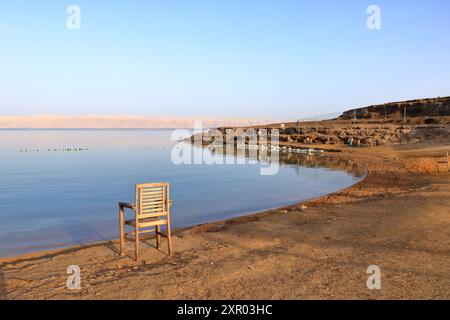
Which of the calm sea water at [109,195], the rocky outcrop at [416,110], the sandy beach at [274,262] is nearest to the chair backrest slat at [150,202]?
the sandy beach at [274,262]

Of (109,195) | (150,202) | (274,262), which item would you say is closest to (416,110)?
(109,195)

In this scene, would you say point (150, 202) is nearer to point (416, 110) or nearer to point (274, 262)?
point (274, 262)

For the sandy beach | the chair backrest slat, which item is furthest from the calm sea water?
the chair backrest slat

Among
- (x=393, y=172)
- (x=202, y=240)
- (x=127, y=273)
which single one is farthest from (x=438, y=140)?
(x=127, y=273)

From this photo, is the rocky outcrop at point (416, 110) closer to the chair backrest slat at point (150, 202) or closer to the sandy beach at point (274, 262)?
the sandy beach at point (274, 262)

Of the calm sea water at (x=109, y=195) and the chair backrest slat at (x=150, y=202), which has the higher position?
the chair backrest slat at (x=150, y=202)

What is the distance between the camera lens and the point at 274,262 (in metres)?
6.72

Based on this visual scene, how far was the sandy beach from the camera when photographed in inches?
215

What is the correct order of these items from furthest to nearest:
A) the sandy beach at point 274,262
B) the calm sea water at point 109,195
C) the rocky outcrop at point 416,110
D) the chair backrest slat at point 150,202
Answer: the rocky outcrop at point 416,110, the calm sea water at point 109,195, the chair backrest slat at point 150,202, the sandy beach at point 274,262

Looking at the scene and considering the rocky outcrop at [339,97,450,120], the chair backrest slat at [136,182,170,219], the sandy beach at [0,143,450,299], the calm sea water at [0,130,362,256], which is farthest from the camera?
the rocky outcrop at [339,97,450,120]

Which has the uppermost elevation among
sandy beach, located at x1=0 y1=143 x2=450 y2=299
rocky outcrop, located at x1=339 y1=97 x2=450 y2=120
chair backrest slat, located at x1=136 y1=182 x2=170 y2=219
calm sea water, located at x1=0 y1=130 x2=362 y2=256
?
rocky outcrop, located at x1=339 y1=97 x2=450 y2=120

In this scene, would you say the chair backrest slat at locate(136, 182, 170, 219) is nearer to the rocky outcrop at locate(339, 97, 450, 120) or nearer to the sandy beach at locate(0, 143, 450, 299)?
the sandy beach at locate(0, 143, 450, 299)

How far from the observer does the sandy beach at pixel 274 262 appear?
5461 mm

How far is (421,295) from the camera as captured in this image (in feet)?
16.9
